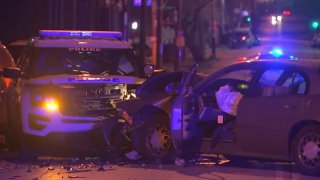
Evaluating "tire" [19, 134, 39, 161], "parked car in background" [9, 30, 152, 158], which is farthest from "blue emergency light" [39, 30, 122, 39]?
"tire" [19, 134, 39, 161]

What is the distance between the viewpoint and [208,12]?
7319cm

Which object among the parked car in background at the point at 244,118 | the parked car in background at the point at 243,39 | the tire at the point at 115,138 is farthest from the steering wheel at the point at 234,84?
the parked car in background at the point at 243,39

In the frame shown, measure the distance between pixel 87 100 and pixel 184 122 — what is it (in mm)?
1743

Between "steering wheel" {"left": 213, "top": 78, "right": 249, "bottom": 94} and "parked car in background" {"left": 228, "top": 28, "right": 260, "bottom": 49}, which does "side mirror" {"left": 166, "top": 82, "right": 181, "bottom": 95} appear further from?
"parked car in background" {"left": 228, "top": 28, "right": 260, "bottom": 49}

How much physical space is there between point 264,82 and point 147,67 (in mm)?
2516

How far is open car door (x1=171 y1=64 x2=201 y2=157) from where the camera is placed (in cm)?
948

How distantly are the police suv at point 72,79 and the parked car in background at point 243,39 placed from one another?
5619 centimetres

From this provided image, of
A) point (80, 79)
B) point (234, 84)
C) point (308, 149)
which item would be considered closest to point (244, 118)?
point (308, 149)

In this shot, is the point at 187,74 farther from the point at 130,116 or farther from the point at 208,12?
the point at 208,12

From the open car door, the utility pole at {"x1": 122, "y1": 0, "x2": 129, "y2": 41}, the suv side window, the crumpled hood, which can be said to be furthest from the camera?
the utility pole at {"x1": 122, "y1": 0, "x2": 129, "y2": 41}

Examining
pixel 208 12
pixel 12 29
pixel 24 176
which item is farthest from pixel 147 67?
pixel 208 12

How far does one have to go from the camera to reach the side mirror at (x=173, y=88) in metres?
9.67

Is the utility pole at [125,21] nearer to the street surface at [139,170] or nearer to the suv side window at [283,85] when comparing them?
the street surface at [139,170]

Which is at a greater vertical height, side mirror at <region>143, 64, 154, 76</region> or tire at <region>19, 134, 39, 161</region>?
side mirror at <region>143, 64, 154, 76</region>
